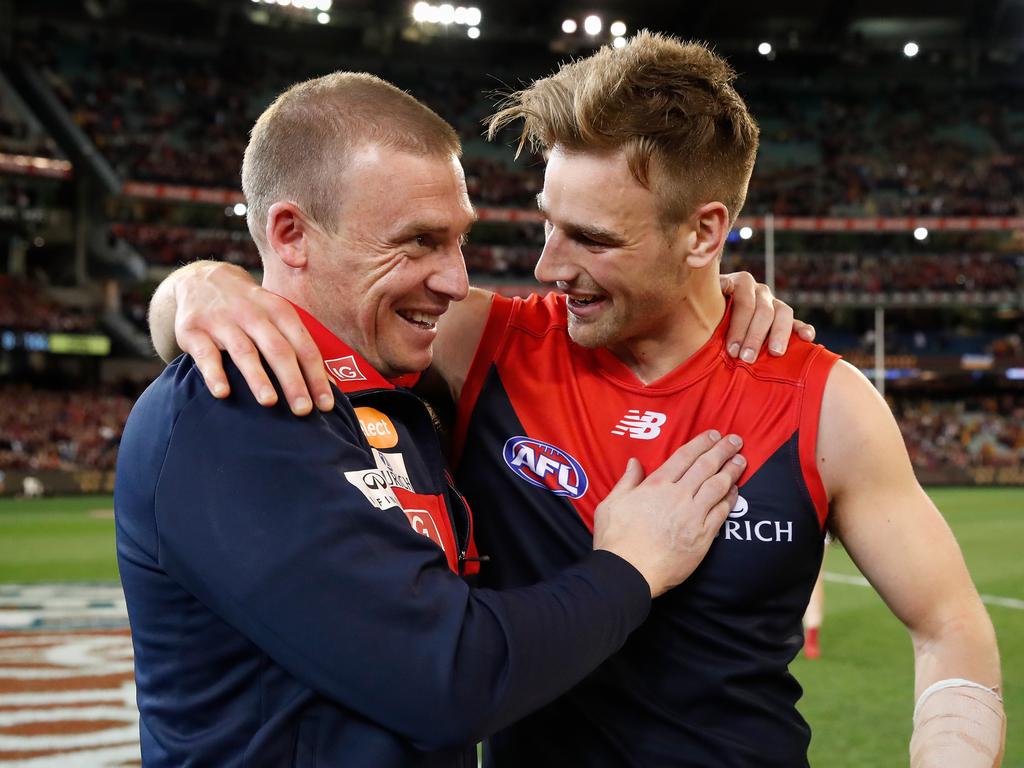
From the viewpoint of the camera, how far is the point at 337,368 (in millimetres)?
2250

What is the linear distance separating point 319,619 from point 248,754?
31 centimetres

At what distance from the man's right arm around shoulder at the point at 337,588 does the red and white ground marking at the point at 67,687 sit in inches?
189

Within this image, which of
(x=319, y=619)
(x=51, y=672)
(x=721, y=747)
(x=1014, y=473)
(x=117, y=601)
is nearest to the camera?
(x=319, y=619)

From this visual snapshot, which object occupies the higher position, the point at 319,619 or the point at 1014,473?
the point at 319,619

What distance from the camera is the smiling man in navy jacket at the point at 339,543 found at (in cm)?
174

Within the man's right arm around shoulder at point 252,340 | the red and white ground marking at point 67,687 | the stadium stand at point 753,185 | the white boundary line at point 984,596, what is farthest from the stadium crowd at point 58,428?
the man's right arm around shoulder at point 252,340

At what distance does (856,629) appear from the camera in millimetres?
10375

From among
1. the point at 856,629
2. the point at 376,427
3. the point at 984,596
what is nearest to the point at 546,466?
the point at 376,427

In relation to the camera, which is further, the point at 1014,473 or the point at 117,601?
the point at 1014,473

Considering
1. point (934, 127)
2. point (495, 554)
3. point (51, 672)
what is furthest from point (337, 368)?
point (934, 127)

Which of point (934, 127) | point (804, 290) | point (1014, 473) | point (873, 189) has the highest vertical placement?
point (934, 127)

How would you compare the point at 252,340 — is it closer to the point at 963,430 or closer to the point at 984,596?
the point at 984,596

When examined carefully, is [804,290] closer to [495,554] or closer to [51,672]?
[51,672]

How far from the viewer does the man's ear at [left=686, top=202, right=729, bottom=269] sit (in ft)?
9.60
